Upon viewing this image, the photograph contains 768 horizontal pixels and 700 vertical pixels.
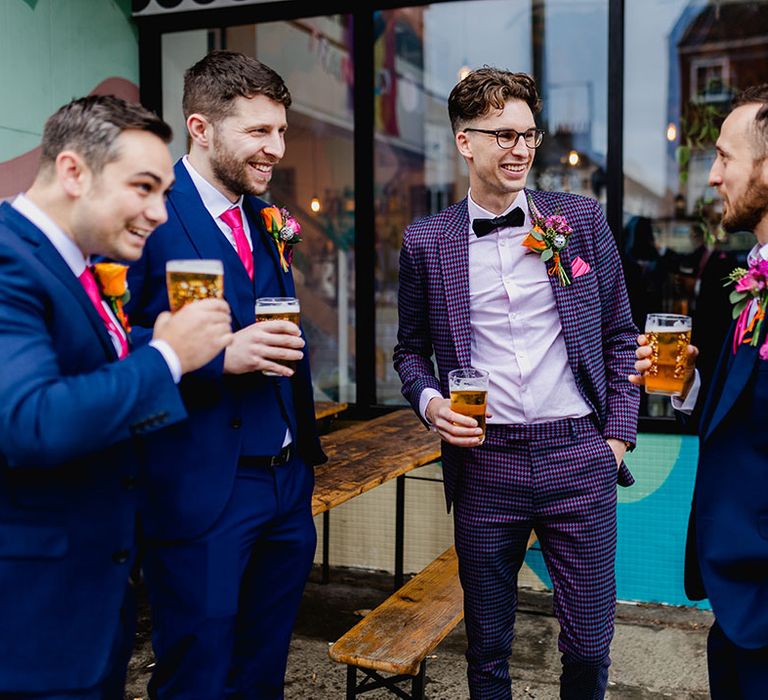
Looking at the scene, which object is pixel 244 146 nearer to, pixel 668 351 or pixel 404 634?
pixel 668 351

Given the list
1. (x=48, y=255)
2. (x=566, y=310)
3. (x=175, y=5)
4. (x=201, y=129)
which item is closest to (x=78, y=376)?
(x=48, y=255)

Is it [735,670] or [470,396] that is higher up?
[470,396]

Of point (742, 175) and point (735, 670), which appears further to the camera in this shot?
point (735, 670)

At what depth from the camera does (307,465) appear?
96.3 inches

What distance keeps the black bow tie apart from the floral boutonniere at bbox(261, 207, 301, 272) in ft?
1.85

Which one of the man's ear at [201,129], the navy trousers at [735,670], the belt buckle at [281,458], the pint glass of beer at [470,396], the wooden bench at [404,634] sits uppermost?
the man's ear at [201,129]

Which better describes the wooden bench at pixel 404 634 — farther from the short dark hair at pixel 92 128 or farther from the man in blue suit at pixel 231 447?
the short dark hair at pixel 92 128

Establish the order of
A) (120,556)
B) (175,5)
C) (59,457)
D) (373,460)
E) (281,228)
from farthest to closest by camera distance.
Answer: (175,5), (373,460), (281,228), (120,556), (59,457)

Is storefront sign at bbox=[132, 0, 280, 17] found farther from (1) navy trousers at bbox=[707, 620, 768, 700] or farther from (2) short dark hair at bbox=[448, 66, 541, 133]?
(1) navy trousers at bbox=[707, 620, 768, 700]

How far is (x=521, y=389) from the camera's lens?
8.31 feet

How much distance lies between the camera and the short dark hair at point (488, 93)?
2525 mm

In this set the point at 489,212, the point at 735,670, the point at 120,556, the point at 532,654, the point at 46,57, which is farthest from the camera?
the point at 46,57

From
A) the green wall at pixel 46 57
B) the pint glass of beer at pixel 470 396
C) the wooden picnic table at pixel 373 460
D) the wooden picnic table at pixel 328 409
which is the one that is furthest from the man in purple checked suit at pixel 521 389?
the green wall at pixel 46 57

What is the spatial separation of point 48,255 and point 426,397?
50.6 inches
